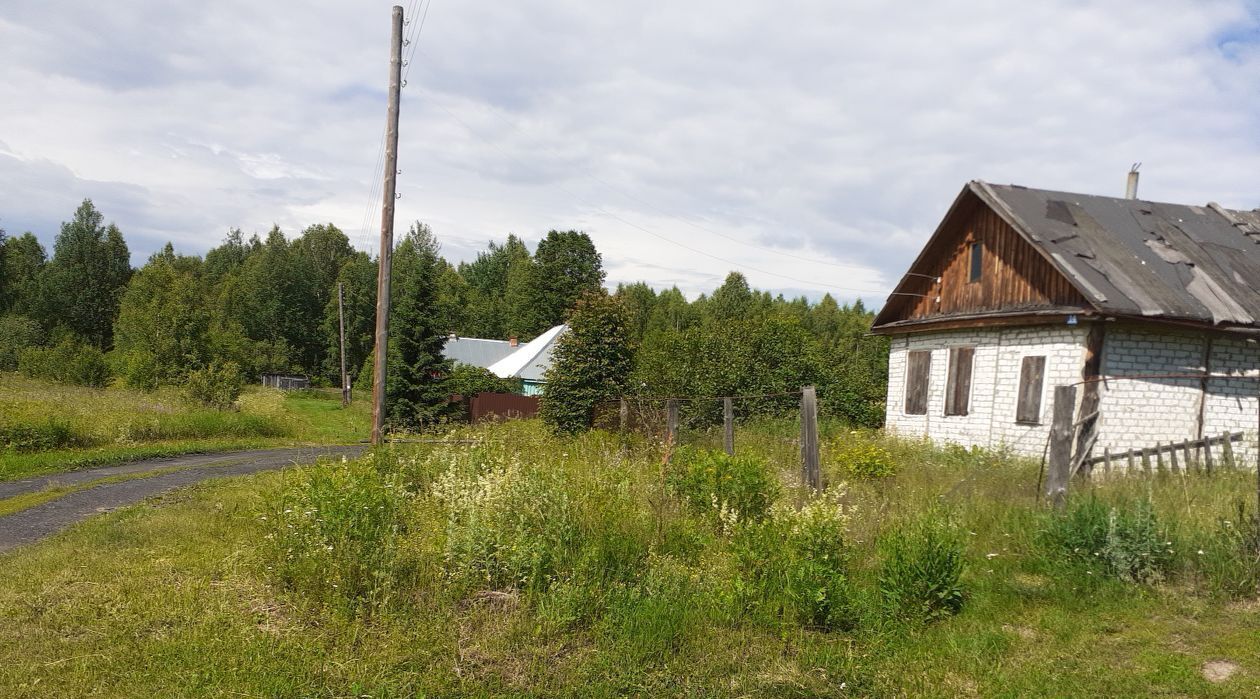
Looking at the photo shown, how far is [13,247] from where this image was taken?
70562 mm

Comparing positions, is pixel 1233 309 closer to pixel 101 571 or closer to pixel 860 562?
pixel 860 562

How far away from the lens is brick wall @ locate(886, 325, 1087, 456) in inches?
496

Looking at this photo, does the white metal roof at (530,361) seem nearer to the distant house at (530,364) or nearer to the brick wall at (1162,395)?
the distant house at (530,364)

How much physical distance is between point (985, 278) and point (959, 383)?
2.11m

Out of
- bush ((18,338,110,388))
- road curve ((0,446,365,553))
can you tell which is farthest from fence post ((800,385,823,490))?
bush ((18,338,110,388))

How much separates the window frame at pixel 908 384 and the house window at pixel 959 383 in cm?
59

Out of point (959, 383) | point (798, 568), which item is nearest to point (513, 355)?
point (959, 383)

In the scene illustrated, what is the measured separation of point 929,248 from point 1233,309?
5.44m

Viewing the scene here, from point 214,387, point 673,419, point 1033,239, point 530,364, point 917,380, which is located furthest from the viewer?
point 530,364

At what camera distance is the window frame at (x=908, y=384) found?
1585 cm

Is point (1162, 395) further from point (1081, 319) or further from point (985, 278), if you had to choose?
point (985, 278)

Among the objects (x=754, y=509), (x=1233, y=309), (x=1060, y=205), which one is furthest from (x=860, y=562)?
(x=1060, y=205)

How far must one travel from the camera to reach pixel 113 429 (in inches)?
675

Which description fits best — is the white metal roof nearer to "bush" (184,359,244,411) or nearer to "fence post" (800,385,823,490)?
"bush" (184,359,244,411)
